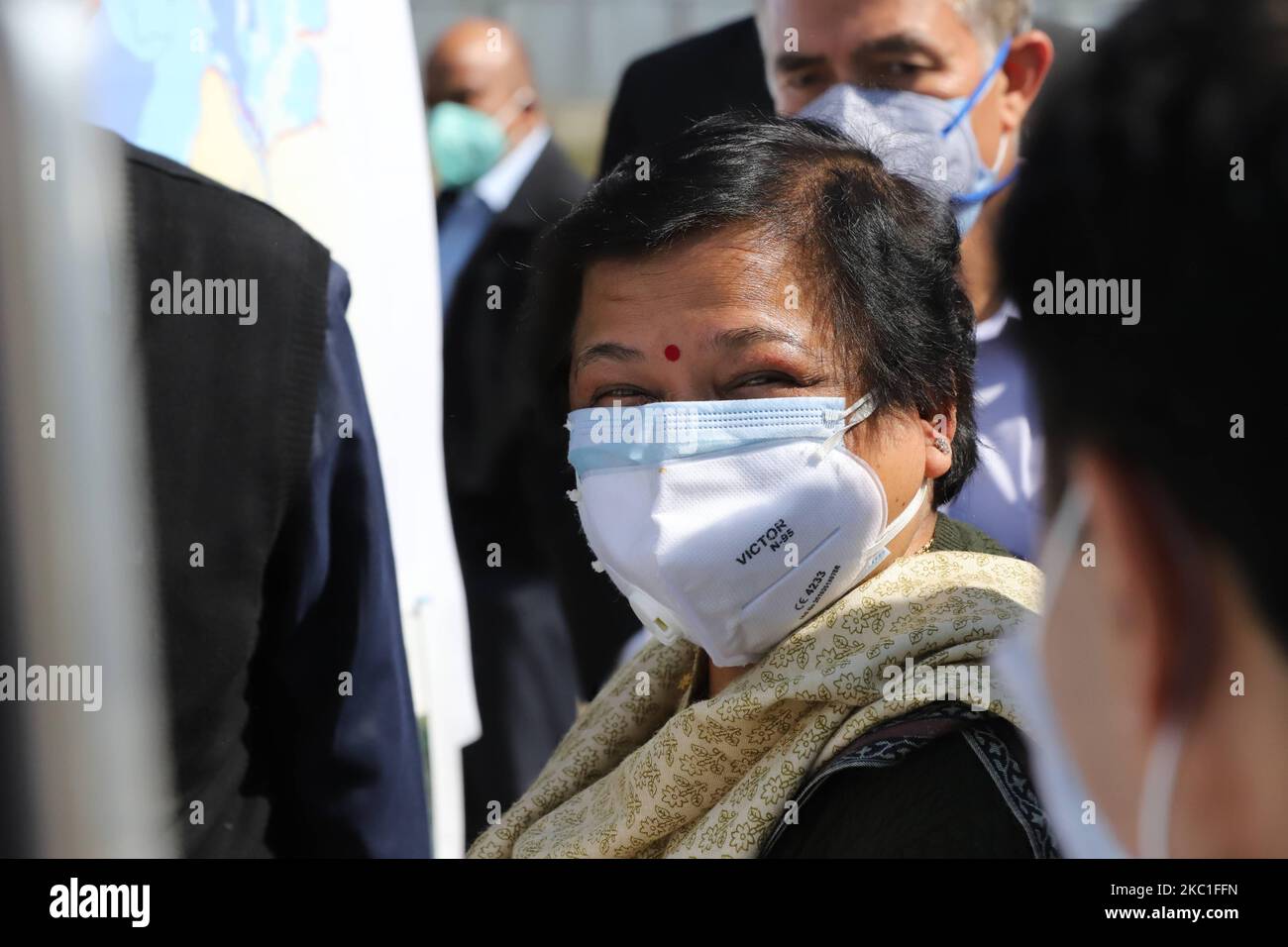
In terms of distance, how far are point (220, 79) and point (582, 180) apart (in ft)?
6.33

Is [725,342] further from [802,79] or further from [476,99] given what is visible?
[476,99]

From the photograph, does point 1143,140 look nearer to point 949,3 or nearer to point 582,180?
point 949,3

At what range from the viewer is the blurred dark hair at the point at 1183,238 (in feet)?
2.35

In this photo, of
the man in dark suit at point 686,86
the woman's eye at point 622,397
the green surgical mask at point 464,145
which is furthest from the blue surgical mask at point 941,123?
the green surgical mask at point 464,145

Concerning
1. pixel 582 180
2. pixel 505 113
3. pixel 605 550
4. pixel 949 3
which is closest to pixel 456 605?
pixel 605 550

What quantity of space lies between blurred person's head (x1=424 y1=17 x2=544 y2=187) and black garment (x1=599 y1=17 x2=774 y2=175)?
→ 5.93ft

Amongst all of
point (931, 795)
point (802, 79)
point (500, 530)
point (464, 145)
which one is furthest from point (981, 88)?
point (464, 145)

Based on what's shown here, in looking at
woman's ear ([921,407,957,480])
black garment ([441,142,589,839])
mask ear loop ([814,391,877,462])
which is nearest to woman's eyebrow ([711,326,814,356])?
mask ear loop ([814,391,877,462])

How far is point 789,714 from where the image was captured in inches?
63.0

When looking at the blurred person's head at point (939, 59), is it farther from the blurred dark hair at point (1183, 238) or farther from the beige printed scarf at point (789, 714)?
the blurred dark hair at point (1183, 238)

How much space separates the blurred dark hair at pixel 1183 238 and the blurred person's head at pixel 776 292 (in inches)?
32.9

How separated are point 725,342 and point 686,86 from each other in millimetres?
1438
